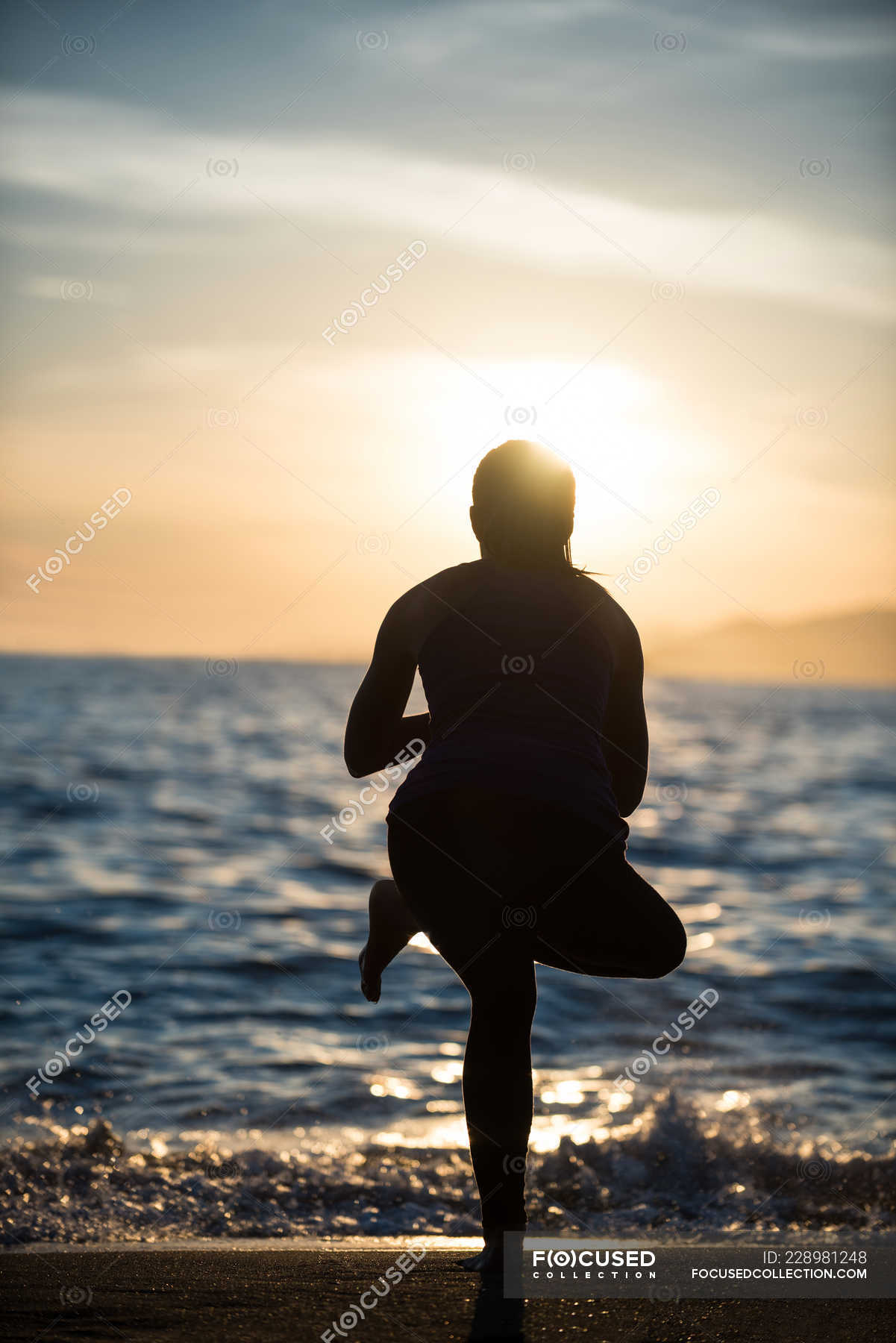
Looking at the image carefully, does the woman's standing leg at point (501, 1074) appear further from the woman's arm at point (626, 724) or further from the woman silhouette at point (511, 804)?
the woman's arm at point (626, 724)

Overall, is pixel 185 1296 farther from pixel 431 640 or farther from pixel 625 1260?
pixel 431 640

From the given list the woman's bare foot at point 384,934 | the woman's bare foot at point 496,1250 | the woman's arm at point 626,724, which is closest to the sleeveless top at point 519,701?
the woman's arm at point 626,724

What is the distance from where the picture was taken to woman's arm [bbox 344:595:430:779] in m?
2.79

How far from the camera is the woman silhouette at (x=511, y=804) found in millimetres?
2609

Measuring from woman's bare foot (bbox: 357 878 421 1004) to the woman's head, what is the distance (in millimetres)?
835

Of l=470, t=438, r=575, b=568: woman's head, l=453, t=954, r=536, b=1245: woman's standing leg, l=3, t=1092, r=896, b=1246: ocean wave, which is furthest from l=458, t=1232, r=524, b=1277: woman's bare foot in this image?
l=3, t=1092, r=896, b=1246: ocean wave

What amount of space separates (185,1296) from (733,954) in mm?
8516

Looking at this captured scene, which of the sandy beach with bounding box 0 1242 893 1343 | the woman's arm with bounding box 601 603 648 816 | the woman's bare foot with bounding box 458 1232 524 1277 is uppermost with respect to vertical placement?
the woman's arm with bounding box 601 603 648 816

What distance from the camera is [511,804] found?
2.59 meters

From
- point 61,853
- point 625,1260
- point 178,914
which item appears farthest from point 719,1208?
point 61,853

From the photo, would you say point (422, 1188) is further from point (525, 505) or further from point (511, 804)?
point (525, 505)

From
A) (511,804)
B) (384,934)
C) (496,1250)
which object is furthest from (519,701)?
(496,1250)

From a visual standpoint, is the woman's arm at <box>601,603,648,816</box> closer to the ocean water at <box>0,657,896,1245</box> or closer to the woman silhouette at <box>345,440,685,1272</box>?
the woman silhouette at <box>345,440,685,1272</box>

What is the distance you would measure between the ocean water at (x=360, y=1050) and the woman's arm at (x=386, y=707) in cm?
226
